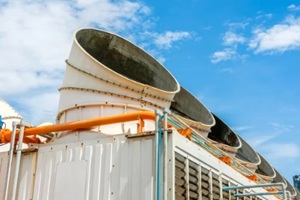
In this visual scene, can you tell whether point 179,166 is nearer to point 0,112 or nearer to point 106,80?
point 106,80

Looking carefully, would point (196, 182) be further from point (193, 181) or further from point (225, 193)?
point (225, 193)

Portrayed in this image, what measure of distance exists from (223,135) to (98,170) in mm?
9218

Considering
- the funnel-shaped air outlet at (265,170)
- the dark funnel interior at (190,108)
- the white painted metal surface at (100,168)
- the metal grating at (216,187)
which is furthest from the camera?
the funnel-shaped air outlet at (265,170)

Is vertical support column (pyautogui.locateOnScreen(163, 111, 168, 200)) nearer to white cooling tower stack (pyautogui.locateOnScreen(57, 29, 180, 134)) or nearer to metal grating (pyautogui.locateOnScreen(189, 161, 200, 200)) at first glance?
metal grating (pyautogui.locateOnScreen(189, 161, 200, 200))

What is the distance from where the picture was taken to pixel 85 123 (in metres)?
7.37

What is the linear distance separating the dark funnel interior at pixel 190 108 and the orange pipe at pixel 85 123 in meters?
4.60

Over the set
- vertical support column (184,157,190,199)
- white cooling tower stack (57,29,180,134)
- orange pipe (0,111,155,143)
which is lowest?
vertical support column (184,157,190,199)

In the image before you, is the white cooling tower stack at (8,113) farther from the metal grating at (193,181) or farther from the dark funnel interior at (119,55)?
the metal grating at (193,181)

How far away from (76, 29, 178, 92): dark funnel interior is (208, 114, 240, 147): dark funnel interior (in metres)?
5.05

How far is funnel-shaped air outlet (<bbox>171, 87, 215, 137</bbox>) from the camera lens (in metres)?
11.7

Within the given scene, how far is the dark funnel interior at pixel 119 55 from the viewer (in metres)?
10.3

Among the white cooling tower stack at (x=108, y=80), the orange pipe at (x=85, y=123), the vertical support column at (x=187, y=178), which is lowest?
the vertical support column at (x=187, y=178)

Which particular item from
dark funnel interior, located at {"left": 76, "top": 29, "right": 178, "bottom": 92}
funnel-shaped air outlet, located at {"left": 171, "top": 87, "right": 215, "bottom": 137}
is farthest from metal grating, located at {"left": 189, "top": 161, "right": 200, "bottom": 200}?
funnel-shaped air outlet, located at {"left": 171, "top": 87, "right": 215, "bottom": 137}

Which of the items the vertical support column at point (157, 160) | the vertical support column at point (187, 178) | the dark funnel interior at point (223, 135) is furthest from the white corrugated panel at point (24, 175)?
the dark funnel interior at point (223, 135)
